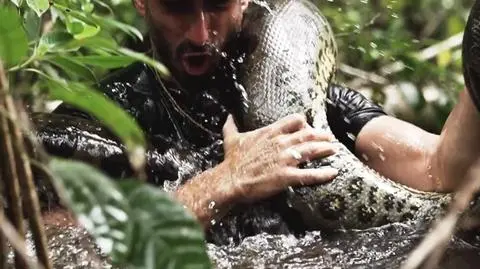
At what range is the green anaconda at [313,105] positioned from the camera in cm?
288

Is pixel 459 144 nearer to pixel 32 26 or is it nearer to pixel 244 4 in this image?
pixel 244 4

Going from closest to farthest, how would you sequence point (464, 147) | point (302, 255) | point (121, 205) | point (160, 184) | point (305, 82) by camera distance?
point (121, 205), point (302, 255), point (464, 147), point (160, 184), point (305, 82)

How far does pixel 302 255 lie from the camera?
2557 mm

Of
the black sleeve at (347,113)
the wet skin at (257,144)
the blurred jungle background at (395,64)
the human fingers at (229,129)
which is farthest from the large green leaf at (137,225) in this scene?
the blurred jungle background at (395,64)

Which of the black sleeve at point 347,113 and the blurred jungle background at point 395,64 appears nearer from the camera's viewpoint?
the black sleeve at point 347,113

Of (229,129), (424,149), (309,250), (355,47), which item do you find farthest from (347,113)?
(355,47)

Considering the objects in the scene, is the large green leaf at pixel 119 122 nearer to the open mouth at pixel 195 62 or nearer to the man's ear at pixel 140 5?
the open mouth at pixel 195 62

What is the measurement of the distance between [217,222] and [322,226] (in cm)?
36

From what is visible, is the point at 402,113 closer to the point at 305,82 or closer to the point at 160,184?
the point at 305,82

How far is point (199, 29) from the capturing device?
3322 millimetres

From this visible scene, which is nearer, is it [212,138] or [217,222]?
[217,222]

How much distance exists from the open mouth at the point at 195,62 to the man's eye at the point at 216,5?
187 mm

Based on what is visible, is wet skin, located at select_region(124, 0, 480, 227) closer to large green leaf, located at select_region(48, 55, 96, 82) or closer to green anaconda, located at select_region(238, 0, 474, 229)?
green anaconda, located at select_region(238, 0, 474, 229)

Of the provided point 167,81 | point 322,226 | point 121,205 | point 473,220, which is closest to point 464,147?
point 473,220
